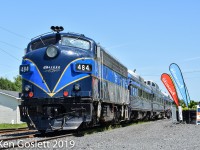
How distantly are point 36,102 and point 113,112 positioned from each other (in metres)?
4.96

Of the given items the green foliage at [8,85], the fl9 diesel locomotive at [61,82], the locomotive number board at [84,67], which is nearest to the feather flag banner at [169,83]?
the fl9 diesel locomotive at [61,82]

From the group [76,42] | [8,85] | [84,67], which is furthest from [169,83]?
[8,85]

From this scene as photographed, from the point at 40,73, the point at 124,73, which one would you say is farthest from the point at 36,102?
the point at 124,73

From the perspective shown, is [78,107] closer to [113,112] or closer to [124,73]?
[113,112]

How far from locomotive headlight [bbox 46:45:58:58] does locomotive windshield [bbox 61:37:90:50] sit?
1.70 ft

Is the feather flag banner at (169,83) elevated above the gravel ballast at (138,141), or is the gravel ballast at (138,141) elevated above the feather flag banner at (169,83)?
the feather flag banner at (169,83)

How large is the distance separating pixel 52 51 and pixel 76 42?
105cm

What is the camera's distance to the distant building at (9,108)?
143 ft

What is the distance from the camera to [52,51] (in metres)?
13.1

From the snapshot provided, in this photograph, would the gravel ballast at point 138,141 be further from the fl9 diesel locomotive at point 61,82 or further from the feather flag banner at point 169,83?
the feather flag banner at point 169,83

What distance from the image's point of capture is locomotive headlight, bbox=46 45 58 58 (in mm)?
13031

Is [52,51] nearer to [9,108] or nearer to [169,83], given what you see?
[169,83]

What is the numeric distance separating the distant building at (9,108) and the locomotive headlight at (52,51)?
31.3 metres

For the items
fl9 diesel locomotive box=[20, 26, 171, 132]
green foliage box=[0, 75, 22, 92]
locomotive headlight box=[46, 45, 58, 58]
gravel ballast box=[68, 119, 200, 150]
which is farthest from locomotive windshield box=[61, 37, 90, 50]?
green foliage box=[0, 75, 22, 92]
